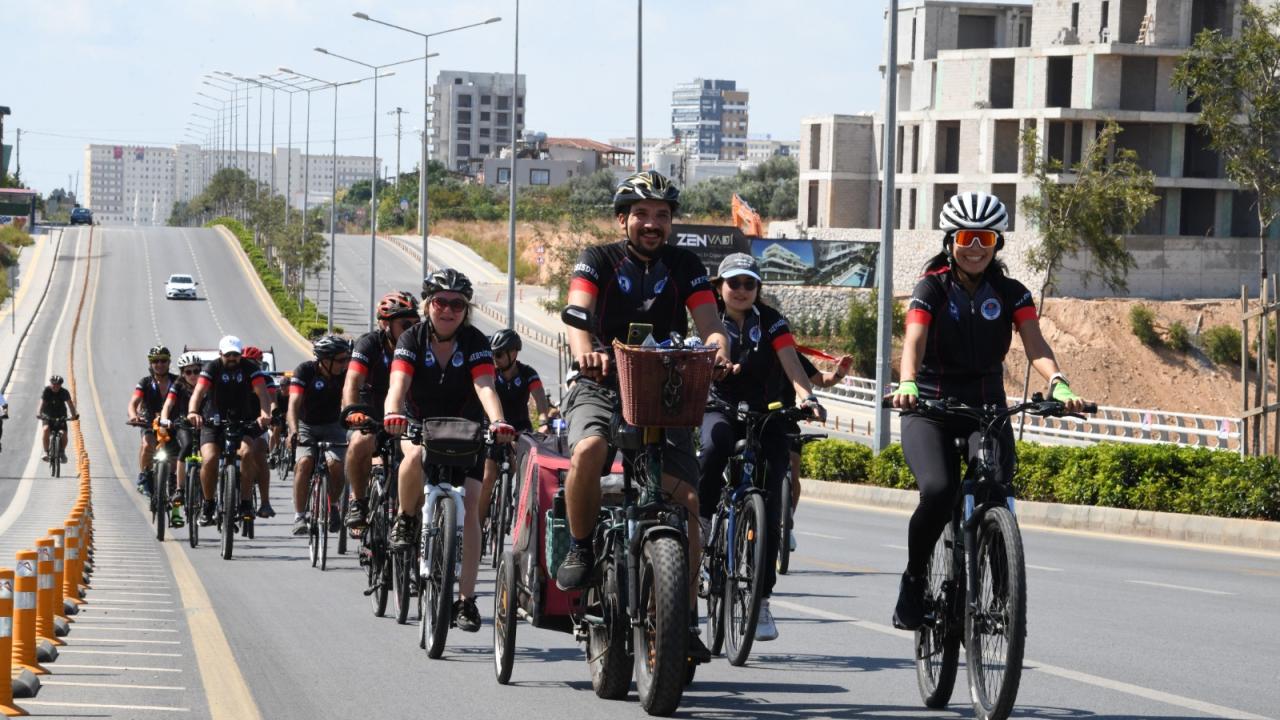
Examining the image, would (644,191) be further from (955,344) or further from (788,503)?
(788,503)

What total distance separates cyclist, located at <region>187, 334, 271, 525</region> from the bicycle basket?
26.8 feet

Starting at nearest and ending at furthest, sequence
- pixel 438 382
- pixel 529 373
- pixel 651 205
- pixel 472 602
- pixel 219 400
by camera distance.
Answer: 1. pixel 651 205
2. pixel 472 602
3. pixel 438 382
4. pixel 529 373
5. pixel 219 400

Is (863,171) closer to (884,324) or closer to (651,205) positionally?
(884,324)

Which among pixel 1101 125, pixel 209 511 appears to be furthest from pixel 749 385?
pixel 1101 125

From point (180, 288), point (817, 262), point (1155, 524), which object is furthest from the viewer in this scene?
point (180, 288)

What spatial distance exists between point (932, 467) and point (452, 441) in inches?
131

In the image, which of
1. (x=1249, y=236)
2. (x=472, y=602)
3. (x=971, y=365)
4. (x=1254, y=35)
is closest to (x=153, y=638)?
(x=472, y=602)

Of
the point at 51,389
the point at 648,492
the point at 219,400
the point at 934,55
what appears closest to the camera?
the point at 648,492

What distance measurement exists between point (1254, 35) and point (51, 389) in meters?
23.3

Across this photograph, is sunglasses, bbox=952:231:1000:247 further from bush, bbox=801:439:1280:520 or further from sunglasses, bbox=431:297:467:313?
bush, bbox=801:439:1280:520

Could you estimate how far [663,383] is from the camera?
7.57 m

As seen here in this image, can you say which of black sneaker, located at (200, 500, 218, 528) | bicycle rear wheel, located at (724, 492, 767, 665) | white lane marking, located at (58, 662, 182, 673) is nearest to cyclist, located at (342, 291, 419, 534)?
white lane marking, located at (58, 662, 182, 673)

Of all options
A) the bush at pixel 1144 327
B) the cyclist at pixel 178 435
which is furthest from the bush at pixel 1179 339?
the cyclist at pixel 178 435

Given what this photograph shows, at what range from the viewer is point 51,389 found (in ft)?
124
